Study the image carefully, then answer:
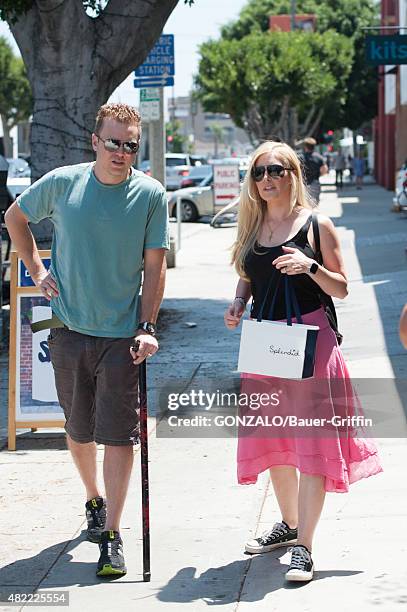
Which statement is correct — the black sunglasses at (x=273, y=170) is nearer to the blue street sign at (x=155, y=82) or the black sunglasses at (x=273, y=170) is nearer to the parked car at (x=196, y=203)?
the blue street sign at (x=155, y=82)

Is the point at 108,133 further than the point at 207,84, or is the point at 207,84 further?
the point at 207,84

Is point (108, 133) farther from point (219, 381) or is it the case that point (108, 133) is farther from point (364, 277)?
point (364, 277)

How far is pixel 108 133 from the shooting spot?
5152 millimetres

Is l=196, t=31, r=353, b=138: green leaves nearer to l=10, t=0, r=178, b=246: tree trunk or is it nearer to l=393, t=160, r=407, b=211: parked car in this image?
l=393, t=160, r=407, b=211: parked car

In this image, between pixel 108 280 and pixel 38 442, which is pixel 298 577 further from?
pixel 38 442

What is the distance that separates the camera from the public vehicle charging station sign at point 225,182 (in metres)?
28.7

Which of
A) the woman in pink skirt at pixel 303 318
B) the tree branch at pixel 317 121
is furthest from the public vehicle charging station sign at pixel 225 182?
the tree branch at pixel 317 121

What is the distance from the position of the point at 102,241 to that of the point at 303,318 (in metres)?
0.95

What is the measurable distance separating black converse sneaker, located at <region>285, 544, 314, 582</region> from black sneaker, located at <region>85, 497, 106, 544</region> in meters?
1.06

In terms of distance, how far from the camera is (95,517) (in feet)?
18.6

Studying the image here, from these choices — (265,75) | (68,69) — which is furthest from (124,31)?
(265,75)

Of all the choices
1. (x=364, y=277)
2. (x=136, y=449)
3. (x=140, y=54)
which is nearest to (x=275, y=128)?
(x=364, y=277)

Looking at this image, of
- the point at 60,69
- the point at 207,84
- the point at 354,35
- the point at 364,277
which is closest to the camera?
the point at 60,69

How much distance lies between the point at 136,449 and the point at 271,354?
8.34ft
